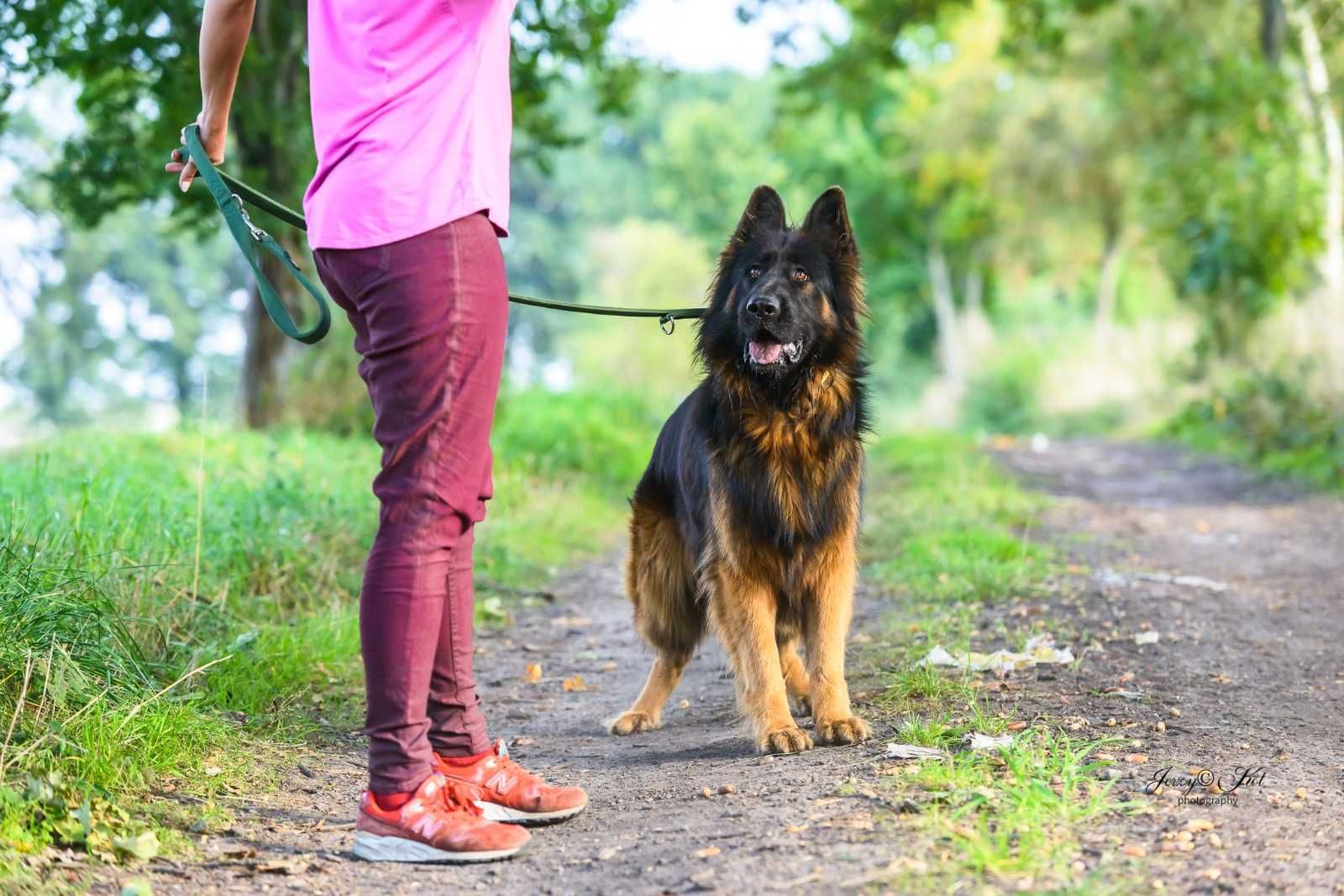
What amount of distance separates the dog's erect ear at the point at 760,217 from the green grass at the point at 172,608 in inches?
85.5

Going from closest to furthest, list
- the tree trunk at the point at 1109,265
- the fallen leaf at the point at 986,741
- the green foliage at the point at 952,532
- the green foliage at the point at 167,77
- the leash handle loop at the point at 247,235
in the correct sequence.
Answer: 1. the leash handle loop at the point at 247,235
2. the fallen leaf at the point at 986,741
3. the green foliage at the point at 952,532
4. the green foliage at the point at 167,77
5. the tree trunk at the point at 1109,265

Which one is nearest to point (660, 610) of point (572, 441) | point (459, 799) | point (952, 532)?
point (459, 799)

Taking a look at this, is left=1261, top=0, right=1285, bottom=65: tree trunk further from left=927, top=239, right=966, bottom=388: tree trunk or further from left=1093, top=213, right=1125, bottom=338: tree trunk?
left=927, top=239, right=966, bottom=388: tree trunk

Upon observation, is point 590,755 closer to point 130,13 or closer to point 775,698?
point 775,698

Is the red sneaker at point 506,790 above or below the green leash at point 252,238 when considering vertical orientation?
below

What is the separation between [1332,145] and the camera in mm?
13344

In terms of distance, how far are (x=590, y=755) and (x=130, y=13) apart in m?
7.53

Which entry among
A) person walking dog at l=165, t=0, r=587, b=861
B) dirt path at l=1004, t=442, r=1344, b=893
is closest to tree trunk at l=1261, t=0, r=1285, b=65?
dirt path at l=1004, t=442, r=1344, b=893

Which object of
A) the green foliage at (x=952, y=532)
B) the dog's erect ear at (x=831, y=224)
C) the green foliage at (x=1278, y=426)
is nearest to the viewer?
the dog's erect ear at (x=831, y=224)

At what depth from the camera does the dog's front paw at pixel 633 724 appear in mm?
4645

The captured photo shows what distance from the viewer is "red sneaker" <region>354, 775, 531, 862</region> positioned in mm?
3100

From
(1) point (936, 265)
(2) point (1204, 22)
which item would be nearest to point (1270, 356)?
(2) point (1204, 22)

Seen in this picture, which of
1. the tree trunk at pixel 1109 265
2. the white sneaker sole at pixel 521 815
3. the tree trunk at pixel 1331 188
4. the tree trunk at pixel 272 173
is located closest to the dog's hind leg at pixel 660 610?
the white sneaker sole at pixel 521 815

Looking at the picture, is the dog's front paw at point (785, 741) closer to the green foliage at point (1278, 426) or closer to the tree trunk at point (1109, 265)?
the green foliage at point (1278, 426)
